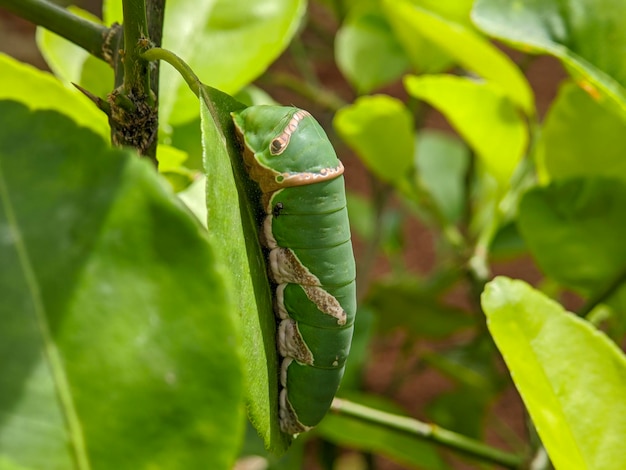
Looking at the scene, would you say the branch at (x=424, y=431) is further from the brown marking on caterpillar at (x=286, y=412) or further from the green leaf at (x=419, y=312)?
the green leaf at (x=419, y=312)

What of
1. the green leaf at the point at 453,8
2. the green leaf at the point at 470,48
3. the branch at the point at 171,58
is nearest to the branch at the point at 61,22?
the branch at the point at 171,58

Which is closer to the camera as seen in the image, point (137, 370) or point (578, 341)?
point (137, 370)

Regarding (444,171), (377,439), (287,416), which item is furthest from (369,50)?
(287,416)

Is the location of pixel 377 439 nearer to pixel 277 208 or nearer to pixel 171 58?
pixel 277 208

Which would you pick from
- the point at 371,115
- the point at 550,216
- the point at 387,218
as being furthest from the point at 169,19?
A: the point at 387,218

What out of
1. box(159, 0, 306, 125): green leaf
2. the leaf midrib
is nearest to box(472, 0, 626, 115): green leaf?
box(159, 0, 306, 125): green leaf

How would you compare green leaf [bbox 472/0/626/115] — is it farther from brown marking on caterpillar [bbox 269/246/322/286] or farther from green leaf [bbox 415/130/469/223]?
green leaf [bbox 415/130/469/223]

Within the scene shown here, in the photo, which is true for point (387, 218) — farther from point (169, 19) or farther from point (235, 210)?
point (235, 210)
